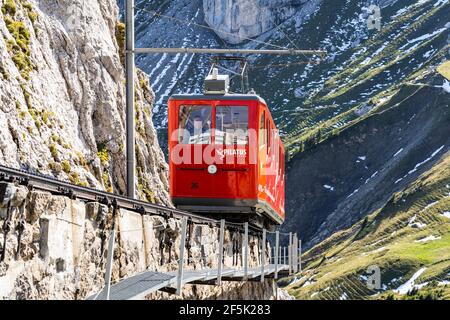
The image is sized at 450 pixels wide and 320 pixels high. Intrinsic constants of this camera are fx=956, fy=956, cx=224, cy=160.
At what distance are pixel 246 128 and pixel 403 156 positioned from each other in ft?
492

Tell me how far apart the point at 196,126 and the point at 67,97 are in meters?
3.30

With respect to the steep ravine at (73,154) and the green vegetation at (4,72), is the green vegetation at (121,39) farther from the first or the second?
the green vegetation at (4,72)

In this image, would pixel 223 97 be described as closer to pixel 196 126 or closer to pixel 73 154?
pixel 196 126

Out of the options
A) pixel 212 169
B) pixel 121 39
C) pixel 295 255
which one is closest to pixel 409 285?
pixel 121 39

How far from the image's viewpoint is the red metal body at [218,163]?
23.9 meters

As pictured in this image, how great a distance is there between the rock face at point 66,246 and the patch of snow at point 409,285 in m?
121

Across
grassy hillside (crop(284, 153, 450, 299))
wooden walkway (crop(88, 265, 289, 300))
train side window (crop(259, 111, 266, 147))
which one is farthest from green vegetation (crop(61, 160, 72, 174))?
grassy hillside (crop(284, 153, 450, 299))

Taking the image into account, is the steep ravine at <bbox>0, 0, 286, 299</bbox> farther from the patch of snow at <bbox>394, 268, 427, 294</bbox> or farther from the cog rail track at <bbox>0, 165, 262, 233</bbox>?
the patch of snow at <bbox>394, 268, 427, 294</bbox>

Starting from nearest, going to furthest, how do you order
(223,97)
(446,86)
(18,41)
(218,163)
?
1. (18,41)
2. (223,97)
3. (218,163)
4. (446,86)

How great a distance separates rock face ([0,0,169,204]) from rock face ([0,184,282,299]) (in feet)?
14.0

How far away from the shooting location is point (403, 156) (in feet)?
559

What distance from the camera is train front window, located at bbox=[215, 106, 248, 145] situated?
23.8m

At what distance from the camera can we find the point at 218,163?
79.5ft
